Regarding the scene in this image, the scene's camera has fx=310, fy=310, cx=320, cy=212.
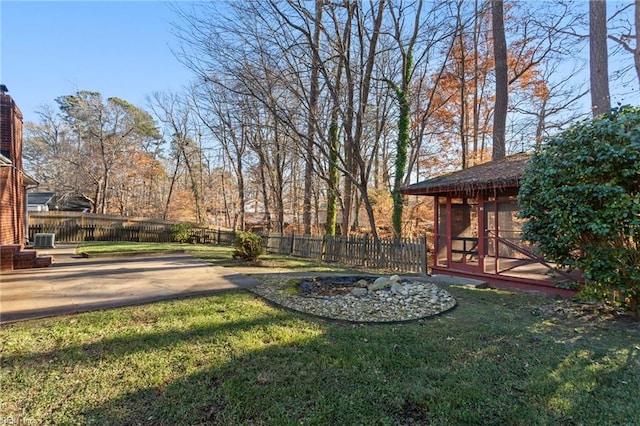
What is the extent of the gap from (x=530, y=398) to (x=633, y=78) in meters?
13.0

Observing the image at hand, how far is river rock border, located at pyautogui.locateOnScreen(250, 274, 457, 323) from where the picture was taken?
174 inches

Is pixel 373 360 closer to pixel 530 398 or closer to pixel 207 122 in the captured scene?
pixel 530 398

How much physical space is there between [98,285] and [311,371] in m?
5.26

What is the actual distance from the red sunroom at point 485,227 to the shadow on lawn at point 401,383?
374cm

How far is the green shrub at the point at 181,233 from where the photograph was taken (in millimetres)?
19094

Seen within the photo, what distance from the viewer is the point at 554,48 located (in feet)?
41.1

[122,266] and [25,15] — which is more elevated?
[25,15]

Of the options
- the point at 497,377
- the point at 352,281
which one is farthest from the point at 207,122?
the point at 497,377

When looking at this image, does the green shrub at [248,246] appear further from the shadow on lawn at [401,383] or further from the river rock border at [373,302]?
the shadow on lawn at [401,383]

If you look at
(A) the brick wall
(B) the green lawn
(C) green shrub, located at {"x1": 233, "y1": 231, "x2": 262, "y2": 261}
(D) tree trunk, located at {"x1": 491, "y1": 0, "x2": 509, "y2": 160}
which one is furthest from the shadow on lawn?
(D) tree trunk, located at {"x1": 491, "y1": 0, "x2": 509, "y2": 160}

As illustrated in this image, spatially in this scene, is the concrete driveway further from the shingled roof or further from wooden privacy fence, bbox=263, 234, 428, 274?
the shingled roof

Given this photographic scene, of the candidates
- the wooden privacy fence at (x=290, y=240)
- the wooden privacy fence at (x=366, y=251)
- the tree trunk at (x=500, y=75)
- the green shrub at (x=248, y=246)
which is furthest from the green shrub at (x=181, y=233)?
the tree trunk at (x=500, y=75)

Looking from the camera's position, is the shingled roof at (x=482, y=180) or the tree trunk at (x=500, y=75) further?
the tree trunk at (x=500, y=75)

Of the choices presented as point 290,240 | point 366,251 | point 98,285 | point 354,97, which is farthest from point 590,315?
point 290,240
